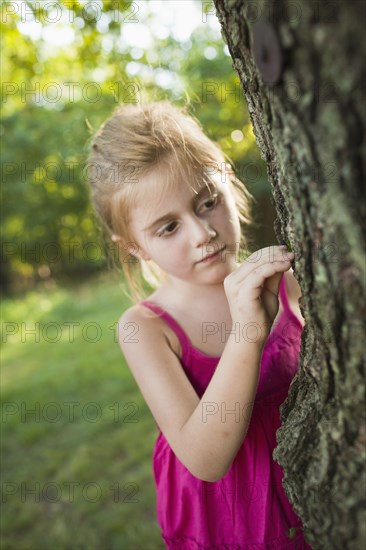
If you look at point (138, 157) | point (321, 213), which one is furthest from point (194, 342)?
point (321, 213)

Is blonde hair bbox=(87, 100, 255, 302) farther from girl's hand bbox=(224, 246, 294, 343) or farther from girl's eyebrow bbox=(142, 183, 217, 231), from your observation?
girl's hand bbox=(224, 246, 294, 343)

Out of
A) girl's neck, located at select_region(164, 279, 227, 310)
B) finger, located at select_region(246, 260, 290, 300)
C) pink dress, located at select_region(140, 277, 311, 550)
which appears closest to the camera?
finger, located at select_region(246, 260, 290, 300)

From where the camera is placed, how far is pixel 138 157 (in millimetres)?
1791

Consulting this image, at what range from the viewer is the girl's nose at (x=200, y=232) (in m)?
1.66

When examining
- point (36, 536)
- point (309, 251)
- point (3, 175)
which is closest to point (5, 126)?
point (3, 175)

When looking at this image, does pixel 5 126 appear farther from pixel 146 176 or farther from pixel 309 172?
pixel 309 172

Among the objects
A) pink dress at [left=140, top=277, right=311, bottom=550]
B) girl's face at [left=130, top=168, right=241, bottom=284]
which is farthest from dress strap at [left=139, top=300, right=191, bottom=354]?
girl's face at [left=130, top=168, right=241, bottom=284]

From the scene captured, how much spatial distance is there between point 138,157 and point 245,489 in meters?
1.16

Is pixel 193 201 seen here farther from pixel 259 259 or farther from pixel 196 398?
pixel 196 398

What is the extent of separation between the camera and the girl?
62.1 inches

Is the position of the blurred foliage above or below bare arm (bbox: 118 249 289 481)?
above

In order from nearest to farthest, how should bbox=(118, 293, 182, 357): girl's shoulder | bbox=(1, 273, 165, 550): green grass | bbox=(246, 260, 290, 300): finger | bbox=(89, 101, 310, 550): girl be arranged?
bbox=(246, 260, 290, 300): finger → bbox=(89, 101, 310, 550): girl → bbox=(118, 293, 182, 357): girl's shoulder → bbox=(1, 273, 165, 550): green grass

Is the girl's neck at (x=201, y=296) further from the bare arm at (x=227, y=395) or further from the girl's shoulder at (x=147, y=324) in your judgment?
the bare arm at (x=227, y=395)

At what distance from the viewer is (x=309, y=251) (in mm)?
1035
